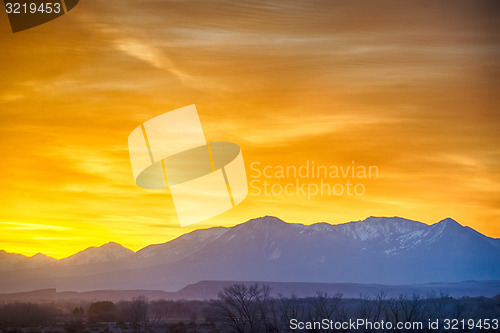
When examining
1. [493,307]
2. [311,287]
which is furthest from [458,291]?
[493,307]

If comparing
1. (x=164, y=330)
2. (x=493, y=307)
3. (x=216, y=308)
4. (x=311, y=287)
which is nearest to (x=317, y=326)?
(x=164, y=330)

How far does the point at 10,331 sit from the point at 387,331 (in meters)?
39.2

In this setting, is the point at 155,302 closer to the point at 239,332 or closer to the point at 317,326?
the point at 239,332

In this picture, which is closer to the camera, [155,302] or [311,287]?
[155,302]

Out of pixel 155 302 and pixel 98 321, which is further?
pixel 155 302

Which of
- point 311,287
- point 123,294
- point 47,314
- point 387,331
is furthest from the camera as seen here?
point 311,287

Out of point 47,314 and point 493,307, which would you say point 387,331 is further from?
point 47,314

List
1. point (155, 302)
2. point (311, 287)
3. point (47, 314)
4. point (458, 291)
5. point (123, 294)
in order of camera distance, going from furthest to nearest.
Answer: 1. point (311, 287)
2. point (123, 294)
3. point (458, 291)
4. point (155, 302)
5. point (47, 314)

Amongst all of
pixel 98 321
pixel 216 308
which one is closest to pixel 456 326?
pixel 216 308

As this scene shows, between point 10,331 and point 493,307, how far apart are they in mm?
52635

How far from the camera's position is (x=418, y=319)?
59.6 metres

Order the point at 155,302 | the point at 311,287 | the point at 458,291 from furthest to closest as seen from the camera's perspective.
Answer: the point at 311,287 < the point at 458,291 < the point at 155,302

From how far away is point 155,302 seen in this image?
110 metres

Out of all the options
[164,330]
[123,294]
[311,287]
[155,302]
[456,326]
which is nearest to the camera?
[456,326]
